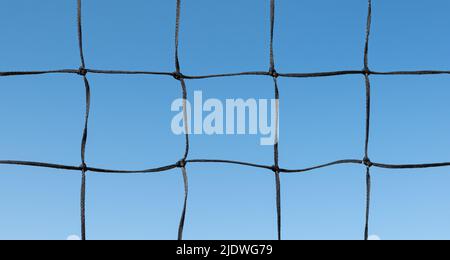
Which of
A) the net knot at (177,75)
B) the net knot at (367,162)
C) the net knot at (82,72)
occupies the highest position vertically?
the net knot at (82,72)

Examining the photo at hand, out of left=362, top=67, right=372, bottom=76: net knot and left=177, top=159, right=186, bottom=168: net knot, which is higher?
left=362, top=67, right=372, bottom=76: net knot

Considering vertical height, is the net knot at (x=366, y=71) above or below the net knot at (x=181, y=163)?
above

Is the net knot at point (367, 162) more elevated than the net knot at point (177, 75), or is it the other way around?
the net knot at point (177, 75)

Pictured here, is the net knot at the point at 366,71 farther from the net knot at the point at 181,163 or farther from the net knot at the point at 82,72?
the net knot at the point at 82,72

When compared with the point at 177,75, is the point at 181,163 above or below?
below

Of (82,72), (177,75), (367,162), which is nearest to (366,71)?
(367,162)

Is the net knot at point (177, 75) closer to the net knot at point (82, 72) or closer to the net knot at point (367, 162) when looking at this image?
the net knot at point (82, 72)

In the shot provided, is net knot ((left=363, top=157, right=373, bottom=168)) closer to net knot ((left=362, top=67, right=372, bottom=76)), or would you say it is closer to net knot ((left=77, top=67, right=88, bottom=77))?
net knot ((left=362, top=67, right=372, bottom=76))

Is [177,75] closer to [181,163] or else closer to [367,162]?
[181,163]

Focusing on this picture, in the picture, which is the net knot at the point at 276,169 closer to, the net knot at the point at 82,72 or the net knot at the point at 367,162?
the net knot at the point at 367,162

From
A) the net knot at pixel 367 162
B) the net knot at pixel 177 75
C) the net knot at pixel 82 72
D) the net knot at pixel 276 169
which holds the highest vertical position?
the net knot at pixel 82 72

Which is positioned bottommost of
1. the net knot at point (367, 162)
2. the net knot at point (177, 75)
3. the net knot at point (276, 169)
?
the net knot at point (276, 169)
